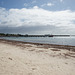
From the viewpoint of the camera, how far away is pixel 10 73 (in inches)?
193

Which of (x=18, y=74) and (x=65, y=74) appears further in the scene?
(x=65, y=74)

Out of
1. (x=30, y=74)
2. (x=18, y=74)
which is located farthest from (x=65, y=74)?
(x=18, y=74)

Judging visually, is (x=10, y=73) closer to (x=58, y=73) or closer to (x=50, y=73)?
(x=50, y=73)

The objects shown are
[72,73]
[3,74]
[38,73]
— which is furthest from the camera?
[72,73]

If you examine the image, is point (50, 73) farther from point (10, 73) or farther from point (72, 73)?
point (10, 73)

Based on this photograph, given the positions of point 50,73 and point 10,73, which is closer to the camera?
point 10,73

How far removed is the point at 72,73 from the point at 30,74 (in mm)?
2642

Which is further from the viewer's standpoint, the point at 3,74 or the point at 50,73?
the point at 50,73

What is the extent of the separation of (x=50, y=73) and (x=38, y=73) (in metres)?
0.74

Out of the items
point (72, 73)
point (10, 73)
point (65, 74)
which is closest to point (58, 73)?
point (65, 74)

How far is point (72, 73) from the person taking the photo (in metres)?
5.49

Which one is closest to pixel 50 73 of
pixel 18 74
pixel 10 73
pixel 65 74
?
pixel 65 74

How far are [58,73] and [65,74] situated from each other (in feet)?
1.35

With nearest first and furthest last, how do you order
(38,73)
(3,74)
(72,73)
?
(3,74), (38,73), (72,73)
